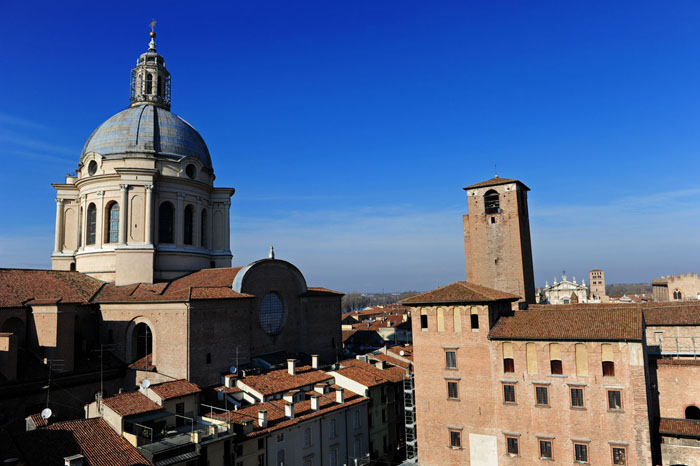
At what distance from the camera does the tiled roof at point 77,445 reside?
1777cm

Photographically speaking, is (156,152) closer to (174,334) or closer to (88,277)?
(88,277)

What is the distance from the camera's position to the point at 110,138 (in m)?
36.7

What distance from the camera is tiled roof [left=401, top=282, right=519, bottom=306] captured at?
2716 cm

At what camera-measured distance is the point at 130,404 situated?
21.7 meters

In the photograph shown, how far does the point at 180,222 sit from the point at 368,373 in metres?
17.1

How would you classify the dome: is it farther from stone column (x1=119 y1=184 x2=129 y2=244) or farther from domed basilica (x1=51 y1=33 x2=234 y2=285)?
stone column (x1=119 y1=184 x2=129 y2=244)

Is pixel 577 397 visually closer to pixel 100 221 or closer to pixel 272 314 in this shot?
pixel 272 314

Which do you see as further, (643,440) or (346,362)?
(346,362)

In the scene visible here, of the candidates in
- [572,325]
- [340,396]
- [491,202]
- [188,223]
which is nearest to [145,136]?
[188,223]

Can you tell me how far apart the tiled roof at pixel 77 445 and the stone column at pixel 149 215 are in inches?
623

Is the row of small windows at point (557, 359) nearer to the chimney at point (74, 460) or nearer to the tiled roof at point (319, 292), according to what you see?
the tiled roof at point (319, 292)

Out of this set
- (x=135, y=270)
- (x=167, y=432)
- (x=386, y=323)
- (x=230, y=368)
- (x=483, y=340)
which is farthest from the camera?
(x=386, y=323)

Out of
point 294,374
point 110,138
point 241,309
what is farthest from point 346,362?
point 110,138

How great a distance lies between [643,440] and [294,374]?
59.9 feet
